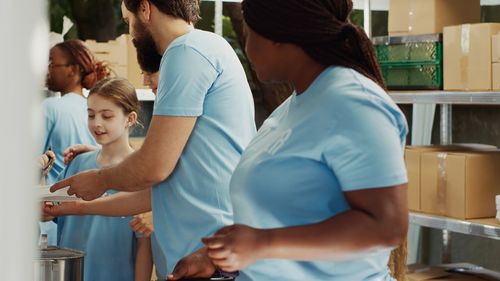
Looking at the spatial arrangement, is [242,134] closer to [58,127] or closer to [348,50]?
[348,50]

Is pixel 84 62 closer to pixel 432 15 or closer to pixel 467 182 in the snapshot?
pixel 432 15

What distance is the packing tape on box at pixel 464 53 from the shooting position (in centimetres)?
400

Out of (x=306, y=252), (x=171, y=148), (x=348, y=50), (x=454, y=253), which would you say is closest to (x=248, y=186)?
(x=306, y=252)

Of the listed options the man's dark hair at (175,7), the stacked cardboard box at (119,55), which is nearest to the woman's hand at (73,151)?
the stacked cardboard box at (119,55)

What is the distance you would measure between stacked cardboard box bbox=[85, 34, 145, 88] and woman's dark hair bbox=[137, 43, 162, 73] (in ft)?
6.57

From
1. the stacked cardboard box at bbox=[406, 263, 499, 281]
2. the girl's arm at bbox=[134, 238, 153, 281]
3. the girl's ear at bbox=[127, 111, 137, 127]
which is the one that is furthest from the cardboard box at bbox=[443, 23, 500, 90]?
the girl's arm at bbox=[134, 238, 153, 281]

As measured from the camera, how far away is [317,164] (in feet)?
5.04

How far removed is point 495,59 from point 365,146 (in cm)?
258

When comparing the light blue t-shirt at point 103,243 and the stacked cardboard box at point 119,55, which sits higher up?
the stacked cardboard box at point 119,55

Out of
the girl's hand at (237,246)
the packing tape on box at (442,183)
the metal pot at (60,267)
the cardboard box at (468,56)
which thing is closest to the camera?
the girl's hand at (237,246)

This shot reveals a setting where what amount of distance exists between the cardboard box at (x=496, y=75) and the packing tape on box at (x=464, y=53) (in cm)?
14

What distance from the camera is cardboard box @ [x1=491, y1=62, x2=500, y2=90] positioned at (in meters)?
3.84

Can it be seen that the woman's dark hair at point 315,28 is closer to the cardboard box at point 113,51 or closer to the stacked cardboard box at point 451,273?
the stacked cardboard box at point 451,273

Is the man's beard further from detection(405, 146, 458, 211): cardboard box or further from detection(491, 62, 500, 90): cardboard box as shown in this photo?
detection(405, 146, 458, 211): cardboard box
